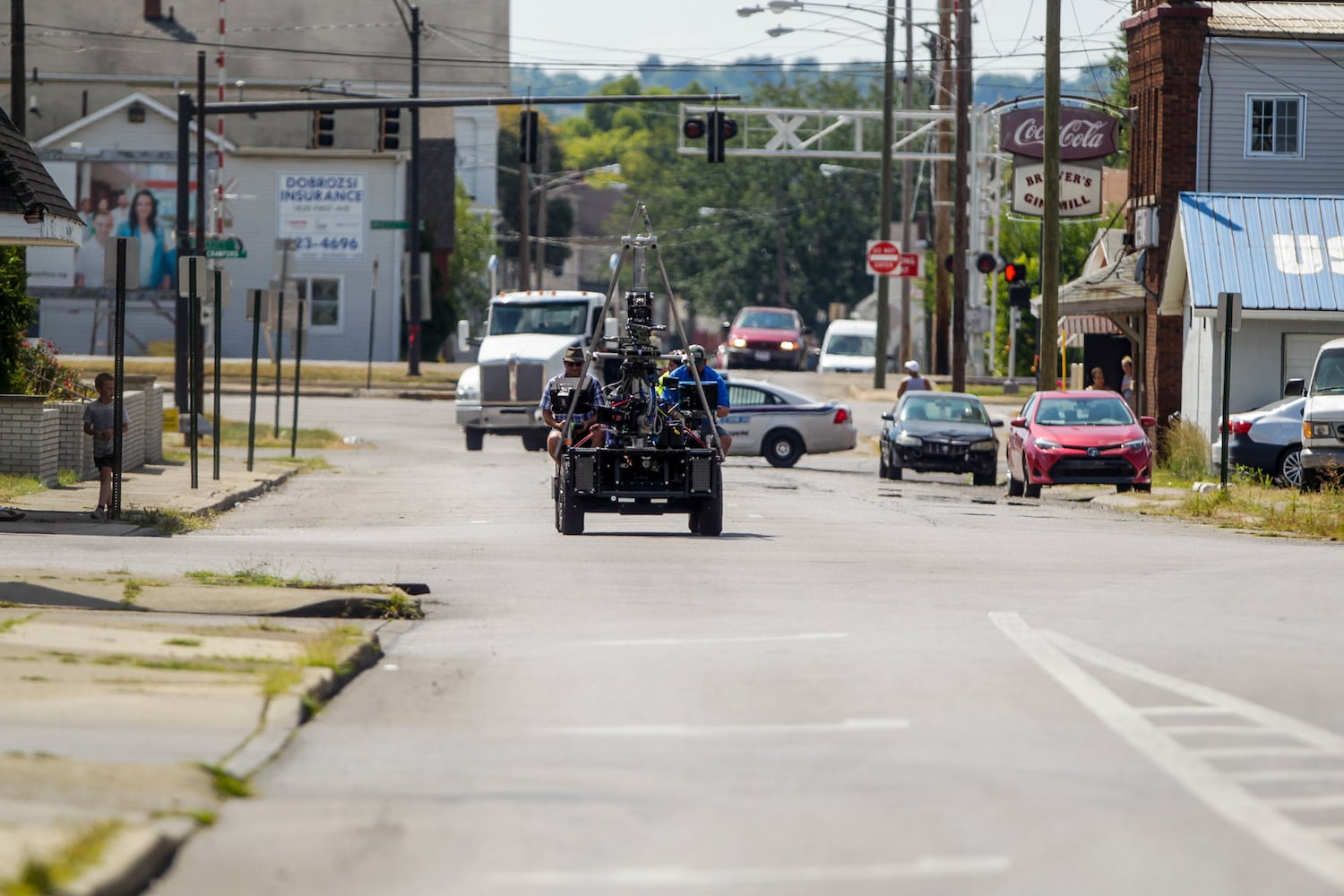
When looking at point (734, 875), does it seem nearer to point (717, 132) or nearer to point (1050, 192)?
point (1050, 192)

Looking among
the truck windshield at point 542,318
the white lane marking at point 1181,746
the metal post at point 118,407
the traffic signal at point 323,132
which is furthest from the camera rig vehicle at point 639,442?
the traffic signal at point 323,132

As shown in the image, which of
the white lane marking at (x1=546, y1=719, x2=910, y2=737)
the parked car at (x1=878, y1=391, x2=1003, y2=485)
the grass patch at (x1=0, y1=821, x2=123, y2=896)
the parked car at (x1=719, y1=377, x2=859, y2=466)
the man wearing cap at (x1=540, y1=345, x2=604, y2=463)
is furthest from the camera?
the parked car at (x1=719, y1=377, x2=859, y2=466)

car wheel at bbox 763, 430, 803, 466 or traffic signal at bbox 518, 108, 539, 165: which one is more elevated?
traffic signal at bbox 518, 108, 539, 165

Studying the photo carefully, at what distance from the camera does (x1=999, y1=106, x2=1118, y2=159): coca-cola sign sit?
39812 mm

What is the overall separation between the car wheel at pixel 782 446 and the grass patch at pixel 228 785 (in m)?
26.4

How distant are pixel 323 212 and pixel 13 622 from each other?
170 feet

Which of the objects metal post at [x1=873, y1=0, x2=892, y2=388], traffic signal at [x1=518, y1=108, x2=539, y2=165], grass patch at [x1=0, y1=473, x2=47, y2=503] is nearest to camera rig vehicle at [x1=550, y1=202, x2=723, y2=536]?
grass patch at [x1=0, y1=473, x2=47, y2=503]

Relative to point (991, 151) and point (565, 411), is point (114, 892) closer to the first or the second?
point (565, 411)

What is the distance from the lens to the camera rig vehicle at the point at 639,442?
18.8 meters

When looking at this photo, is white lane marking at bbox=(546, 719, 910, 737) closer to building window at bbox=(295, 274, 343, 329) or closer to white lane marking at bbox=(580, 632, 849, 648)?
white lane marking at bbox=(580, 632, 849, 648)


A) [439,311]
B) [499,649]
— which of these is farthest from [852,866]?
[439,311]

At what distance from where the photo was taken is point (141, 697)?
920 centimetres

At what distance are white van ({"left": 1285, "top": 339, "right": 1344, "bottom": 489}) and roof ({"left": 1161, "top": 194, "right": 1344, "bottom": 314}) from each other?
5.67 meters

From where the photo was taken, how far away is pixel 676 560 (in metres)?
16.5
